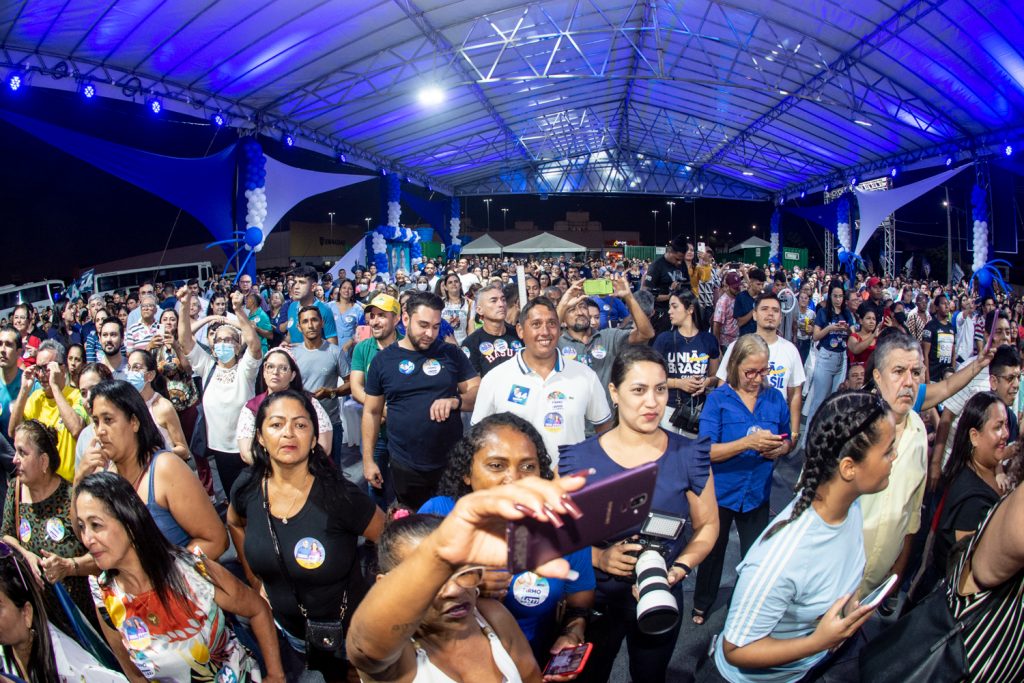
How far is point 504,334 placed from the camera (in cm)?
471

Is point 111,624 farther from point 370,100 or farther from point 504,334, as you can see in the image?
point 370,100

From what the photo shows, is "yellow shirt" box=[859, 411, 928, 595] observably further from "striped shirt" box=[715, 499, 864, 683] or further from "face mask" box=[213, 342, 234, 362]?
"face mask" box=[213, 342, 234, 362]

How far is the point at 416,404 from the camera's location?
140 inches

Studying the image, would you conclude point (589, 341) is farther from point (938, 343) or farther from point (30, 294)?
point (30, 294)

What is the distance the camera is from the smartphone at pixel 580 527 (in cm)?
88

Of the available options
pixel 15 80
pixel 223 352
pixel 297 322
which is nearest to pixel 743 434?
pixel 223 352

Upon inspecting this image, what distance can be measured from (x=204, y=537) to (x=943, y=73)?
15.5m

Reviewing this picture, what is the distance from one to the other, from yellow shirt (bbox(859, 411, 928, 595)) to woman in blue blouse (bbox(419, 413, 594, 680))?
1203 millimetres

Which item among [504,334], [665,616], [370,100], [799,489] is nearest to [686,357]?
[504,334]

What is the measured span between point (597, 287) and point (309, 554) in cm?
252

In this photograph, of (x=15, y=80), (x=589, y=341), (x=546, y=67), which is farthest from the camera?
(x=546, y=67)

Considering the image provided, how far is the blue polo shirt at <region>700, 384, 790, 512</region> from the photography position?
3.18 m

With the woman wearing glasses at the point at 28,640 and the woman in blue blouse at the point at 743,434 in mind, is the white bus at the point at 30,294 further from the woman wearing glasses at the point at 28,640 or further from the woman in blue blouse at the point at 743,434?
the woman in blue blouse at the point at 743,434

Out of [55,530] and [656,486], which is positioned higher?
[656,486]
